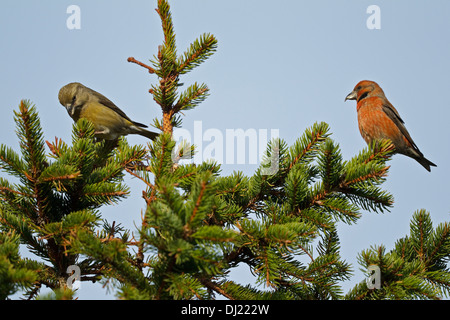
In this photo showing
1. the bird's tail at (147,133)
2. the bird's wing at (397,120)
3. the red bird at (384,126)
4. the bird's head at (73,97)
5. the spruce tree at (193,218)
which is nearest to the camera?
the spruce tree at (193,218)

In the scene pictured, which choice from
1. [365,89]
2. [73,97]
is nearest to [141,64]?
[73,97]

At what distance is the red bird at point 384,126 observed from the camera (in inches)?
238

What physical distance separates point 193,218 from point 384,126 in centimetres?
473

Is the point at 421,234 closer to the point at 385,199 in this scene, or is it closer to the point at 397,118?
the point at 385,199

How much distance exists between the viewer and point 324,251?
3.05 metres

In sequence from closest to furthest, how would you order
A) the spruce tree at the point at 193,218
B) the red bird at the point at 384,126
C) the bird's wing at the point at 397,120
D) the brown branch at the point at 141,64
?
the spruce tree at the point at 193,218, the brown branch at the point at 141,64, the red bird at the point at 384,126, the bird's wing at the point at 397,120

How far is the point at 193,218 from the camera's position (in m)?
1.93

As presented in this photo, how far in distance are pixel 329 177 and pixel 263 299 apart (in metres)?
0.93

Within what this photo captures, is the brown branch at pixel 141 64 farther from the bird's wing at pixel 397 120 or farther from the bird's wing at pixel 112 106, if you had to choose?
Result: the bird's wing at pixel 397 120

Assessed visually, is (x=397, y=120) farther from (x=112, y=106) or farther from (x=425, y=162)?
(x=112, y=106)

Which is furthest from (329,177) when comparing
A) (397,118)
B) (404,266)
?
(397,118)

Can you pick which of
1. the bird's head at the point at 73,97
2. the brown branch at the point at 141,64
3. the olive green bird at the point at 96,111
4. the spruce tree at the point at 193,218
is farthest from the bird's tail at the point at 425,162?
the bird's head at the point at 73,97

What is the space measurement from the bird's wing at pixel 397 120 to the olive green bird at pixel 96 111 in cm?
338

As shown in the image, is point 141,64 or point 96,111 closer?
point 141,64
